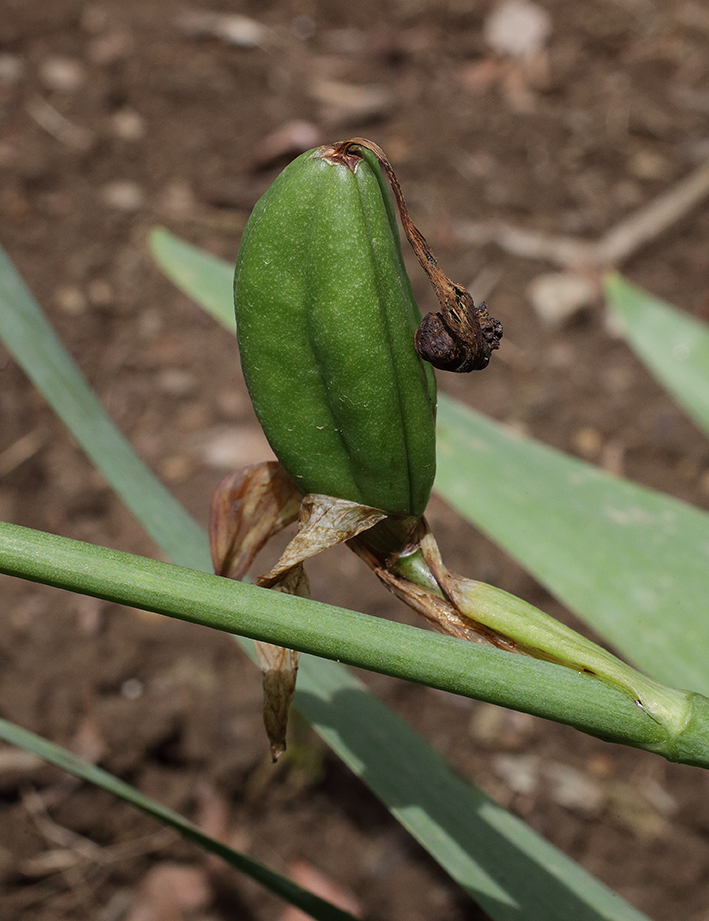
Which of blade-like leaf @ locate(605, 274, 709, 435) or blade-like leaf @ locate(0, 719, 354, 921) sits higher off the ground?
blade-like leaf @ locate(605, 274, 709, 435)

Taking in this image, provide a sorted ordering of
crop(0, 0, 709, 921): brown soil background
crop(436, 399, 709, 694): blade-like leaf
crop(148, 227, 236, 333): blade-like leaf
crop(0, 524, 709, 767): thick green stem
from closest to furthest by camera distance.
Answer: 1. crop(0, 524, 709, 767): thick green stem
2. crop(436, 399, 709, 694): blade-like leaf
3. crop(148, 227, 236, 333): blade-like leaf
4. crop(0, 0, 709, 921): brown soil background

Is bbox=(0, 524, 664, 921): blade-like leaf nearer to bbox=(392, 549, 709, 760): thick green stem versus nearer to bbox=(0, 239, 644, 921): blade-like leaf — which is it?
bbox=(392, 549, 709, 760): thick green stem

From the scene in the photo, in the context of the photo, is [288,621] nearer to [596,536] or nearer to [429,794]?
[429,794]

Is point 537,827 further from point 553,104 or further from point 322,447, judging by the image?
point 553,104

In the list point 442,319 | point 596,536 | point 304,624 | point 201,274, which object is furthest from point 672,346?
point 304,624

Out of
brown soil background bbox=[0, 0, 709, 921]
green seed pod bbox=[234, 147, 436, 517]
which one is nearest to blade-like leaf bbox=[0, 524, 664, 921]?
green seed pod bbox=[234, 147, 436, 517]

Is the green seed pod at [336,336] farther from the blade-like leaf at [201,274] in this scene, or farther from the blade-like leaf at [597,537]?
the blade-like leaf at [201,274]

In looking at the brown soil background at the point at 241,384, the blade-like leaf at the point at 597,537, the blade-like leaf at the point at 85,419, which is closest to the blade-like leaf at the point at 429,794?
the blade-like leaf at the point at 85,419
